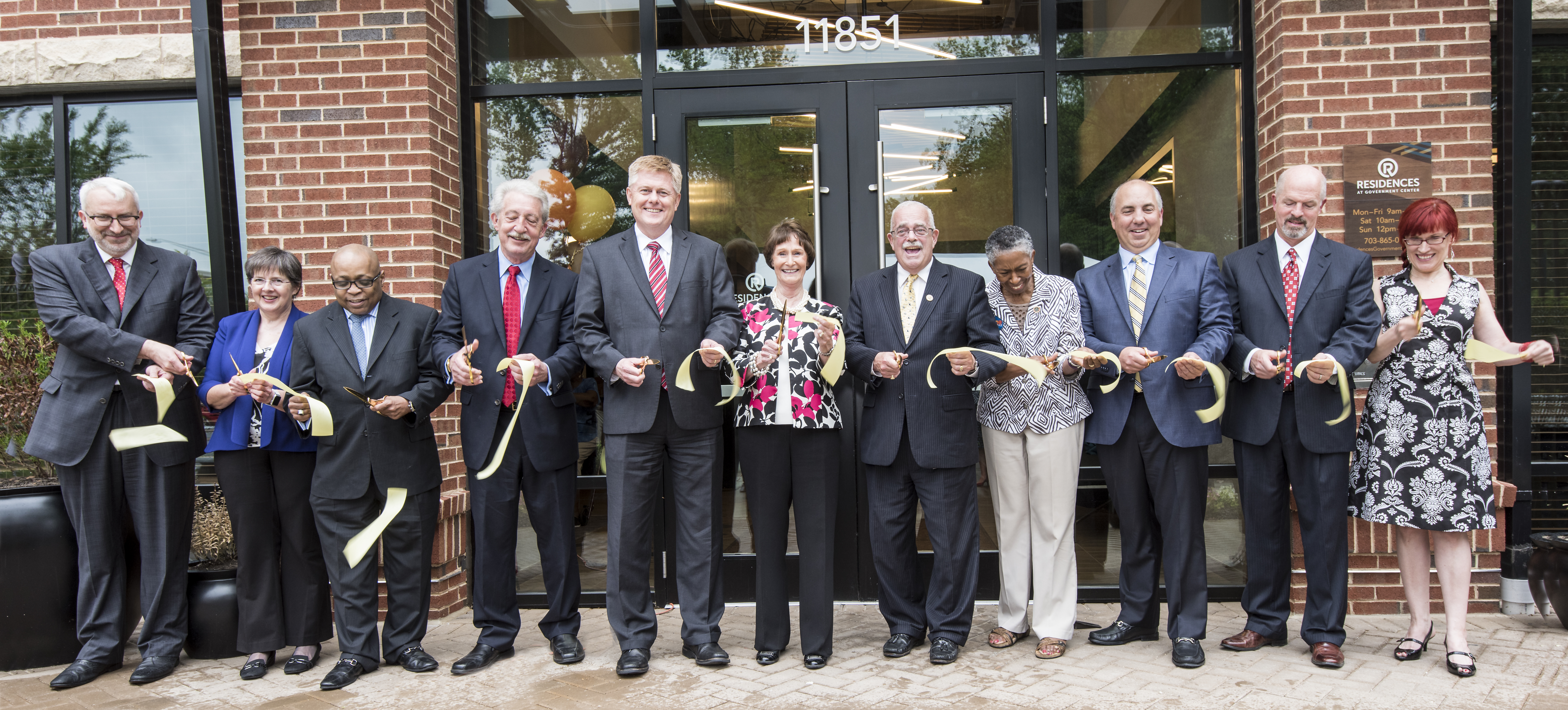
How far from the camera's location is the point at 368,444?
4.15 m

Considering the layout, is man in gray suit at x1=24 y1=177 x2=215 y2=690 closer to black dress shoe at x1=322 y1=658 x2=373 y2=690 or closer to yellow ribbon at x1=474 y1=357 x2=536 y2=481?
black dress shoe at x1=322 y1=658 x2=373 y2=690

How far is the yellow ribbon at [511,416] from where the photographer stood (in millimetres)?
4004

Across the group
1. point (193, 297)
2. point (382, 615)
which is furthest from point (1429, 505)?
point (193, 297)

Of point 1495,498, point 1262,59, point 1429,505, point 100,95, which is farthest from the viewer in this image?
point 100,95

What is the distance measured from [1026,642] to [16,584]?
4785mm

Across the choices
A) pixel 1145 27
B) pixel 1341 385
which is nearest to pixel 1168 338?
pixel 1341 385

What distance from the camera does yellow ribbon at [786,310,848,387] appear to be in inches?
160

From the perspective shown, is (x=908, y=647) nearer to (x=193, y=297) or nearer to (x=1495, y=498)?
(x=1495, y=498)

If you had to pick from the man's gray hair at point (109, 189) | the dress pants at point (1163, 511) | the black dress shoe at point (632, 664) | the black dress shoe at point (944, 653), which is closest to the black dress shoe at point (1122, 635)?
the dress pants at point (1163, 511)

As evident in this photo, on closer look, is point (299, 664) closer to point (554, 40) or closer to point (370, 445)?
point (370, 445)

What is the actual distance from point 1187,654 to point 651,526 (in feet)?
8.03

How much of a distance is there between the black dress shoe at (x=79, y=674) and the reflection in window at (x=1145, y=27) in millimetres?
5756

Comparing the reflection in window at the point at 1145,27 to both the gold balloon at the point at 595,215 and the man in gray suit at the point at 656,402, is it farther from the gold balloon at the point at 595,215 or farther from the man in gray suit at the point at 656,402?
the gold balloon at the point at 595,215

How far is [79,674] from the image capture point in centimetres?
415
